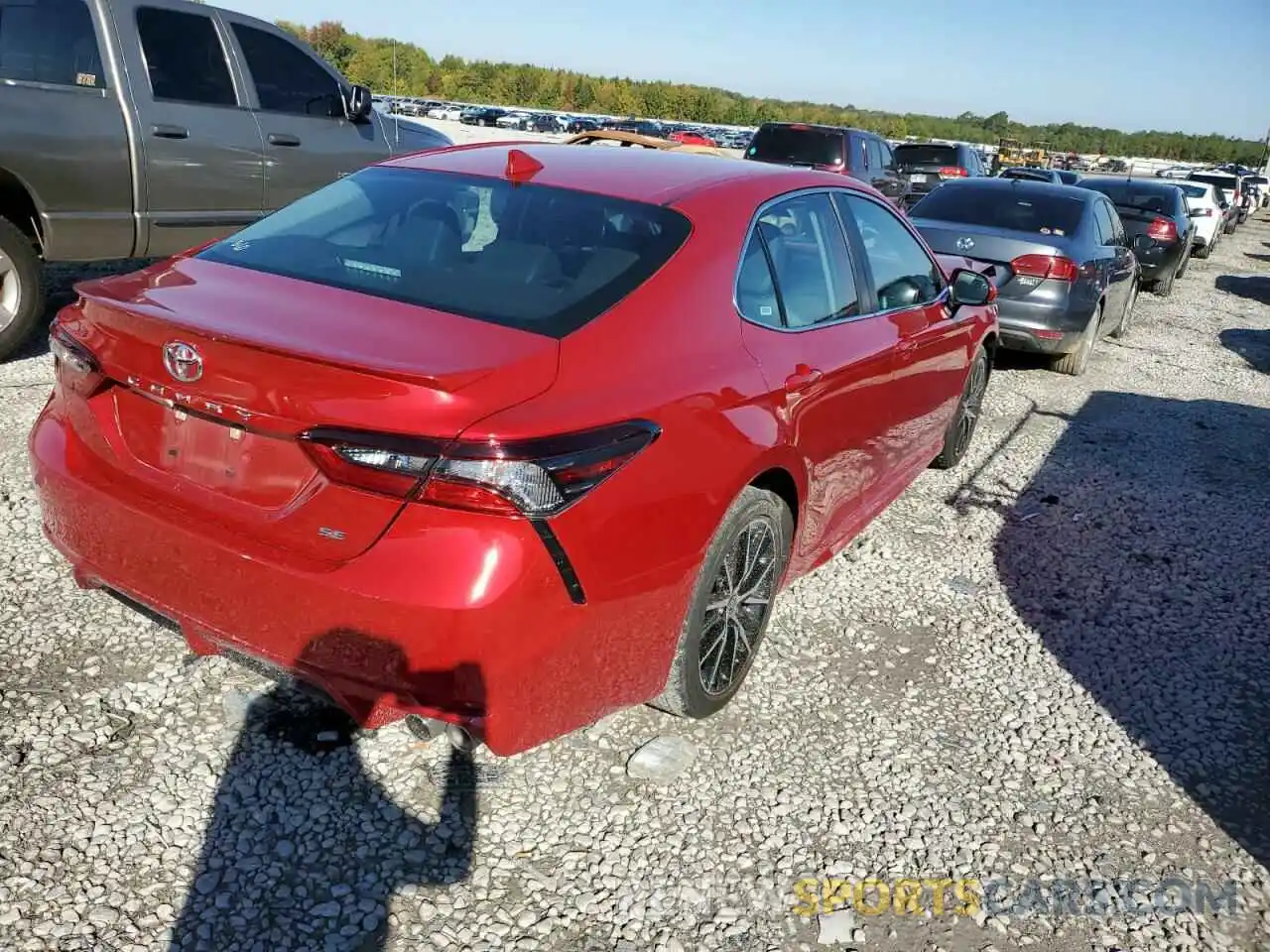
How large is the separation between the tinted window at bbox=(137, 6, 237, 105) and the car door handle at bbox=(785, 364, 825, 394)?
505cm

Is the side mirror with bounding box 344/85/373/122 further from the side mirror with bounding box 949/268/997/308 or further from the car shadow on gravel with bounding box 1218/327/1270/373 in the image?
the car shadow on gravel with bounding box 1218/327/1270/373

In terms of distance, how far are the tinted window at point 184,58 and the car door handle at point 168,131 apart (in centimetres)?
19

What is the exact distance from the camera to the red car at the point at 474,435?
2.19 m

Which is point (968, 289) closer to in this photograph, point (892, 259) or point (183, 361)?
point (892, 259)

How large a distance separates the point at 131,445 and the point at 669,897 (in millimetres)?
1711

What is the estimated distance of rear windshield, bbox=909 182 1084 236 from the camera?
8.41 meters

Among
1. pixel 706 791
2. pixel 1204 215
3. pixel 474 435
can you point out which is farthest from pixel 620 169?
pixel 1204 215

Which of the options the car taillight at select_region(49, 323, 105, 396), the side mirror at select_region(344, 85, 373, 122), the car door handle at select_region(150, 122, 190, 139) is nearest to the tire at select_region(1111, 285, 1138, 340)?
the side mirror at select_region(344, 85, 373, 122)

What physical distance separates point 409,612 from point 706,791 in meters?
1.15

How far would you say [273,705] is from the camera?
3062mm

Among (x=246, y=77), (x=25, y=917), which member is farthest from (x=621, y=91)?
(x=25, y=917)

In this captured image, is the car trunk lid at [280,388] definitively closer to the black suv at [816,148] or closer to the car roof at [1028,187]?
the car roof at [1028,187]

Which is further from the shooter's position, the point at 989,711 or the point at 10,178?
the point at 10,178

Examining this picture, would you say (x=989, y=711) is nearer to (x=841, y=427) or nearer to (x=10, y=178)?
(x=841, y=427)
